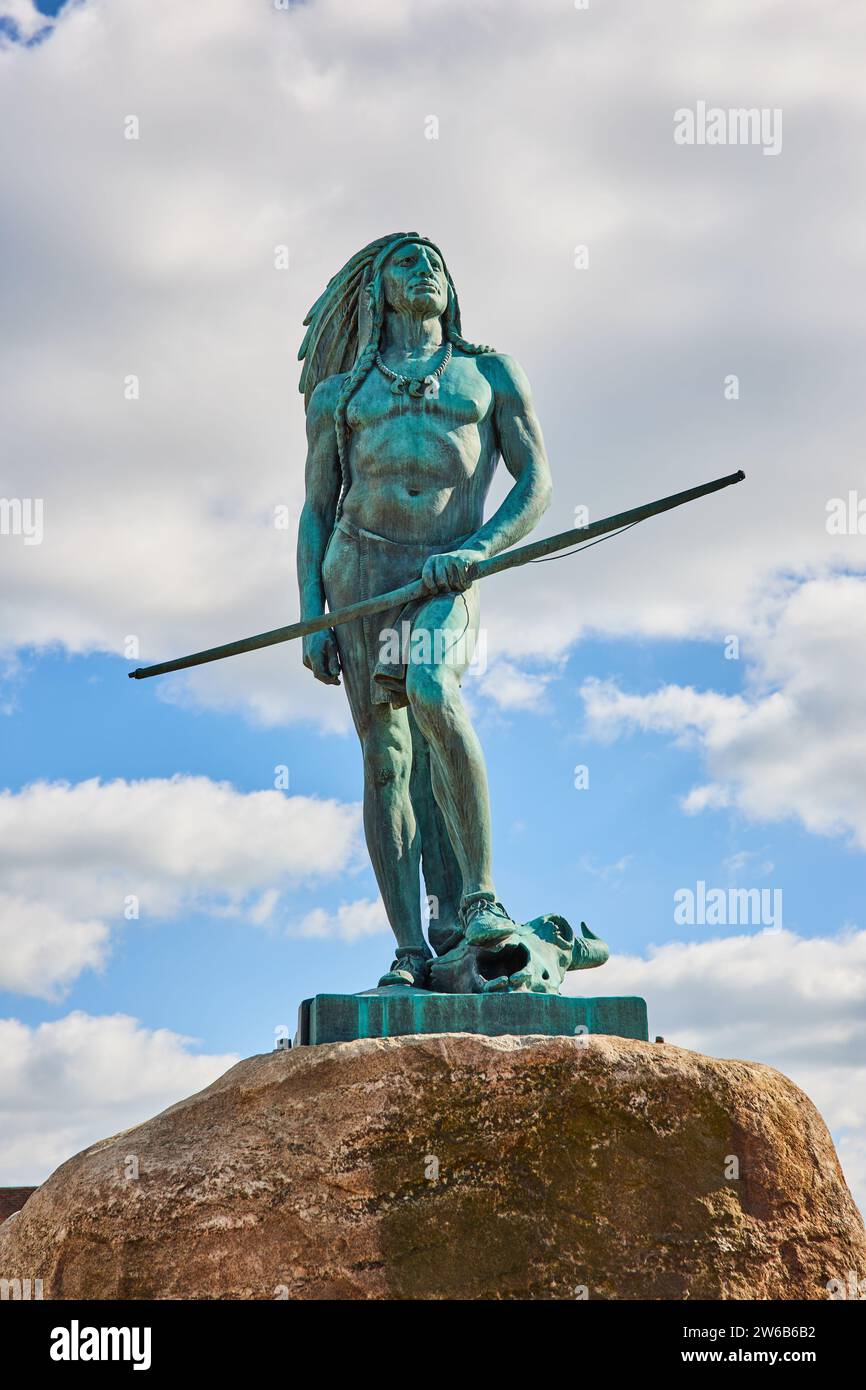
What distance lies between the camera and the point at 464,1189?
23.5 feet

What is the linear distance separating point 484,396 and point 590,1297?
4414 mm

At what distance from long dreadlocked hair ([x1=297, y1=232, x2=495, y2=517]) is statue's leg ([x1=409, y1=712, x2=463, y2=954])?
4.53 ft

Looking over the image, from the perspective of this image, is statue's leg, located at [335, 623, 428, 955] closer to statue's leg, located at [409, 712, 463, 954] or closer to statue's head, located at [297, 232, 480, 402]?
statue's leg, located at [409, 712, 463, 954]

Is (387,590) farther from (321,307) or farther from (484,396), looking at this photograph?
(321,307)

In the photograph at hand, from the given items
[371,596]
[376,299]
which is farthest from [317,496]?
[376,299]

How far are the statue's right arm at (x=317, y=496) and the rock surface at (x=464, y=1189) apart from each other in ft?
8.60

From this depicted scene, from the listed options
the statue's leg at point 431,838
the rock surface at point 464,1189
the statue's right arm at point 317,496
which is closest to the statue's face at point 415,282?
the statue's right arm at point 317,496

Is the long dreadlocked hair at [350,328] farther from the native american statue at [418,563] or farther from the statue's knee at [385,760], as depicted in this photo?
the statue's knee at [385,760]

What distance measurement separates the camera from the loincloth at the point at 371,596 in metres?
8.72

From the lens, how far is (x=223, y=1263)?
23.1 feet

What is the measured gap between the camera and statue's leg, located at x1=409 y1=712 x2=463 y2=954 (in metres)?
8.84

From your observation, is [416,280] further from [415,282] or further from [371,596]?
[371,596]

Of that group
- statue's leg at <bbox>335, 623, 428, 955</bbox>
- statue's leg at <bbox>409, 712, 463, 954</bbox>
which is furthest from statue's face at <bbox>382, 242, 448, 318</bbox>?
statue's leg at <bbox>409, 712, 463, 954</bbox>

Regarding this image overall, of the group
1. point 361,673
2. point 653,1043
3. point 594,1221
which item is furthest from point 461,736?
point 594,1221
